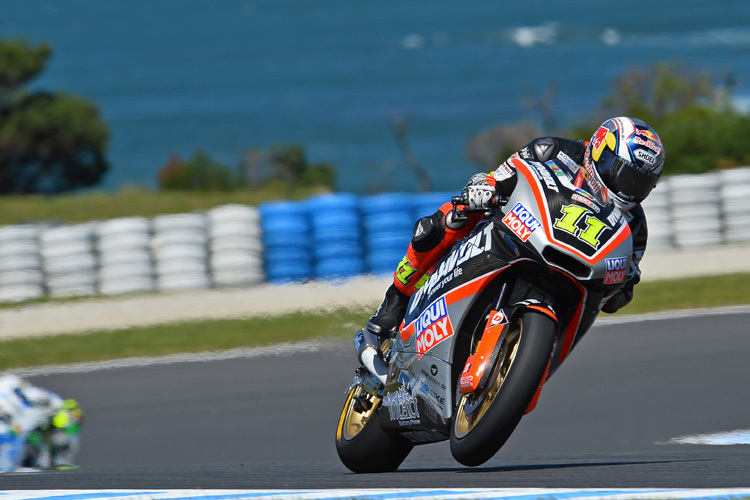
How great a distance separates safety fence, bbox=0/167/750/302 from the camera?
1266 cm

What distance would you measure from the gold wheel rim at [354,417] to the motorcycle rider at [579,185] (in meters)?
0.38

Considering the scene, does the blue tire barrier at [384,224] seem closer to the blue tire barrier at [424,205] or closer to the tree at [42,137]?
the blue tire barrier at [424,205]

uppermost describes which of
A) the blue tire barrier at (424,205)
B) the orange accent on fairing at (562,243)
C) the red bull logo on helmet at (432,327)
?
Result: the orange accent on fairing at (562,243)

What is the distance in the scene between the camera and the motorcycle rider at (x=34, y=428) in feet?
19.2

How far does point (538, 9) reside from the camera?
259 ft

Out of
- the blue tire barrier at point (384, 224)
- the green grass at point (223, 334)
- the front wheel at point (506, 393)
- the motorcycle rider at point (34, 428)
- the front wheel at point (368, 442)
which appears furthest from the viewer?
the blue tire barrier at point (384, 224)

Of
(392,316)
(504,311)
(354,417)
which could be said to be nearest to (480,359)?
(504,311)

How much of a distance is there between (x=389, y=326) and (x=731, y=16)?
69.0 meters

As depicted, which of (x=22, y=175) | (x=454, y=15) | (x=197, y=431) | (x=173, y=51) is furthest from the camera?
(x=454, y=15)

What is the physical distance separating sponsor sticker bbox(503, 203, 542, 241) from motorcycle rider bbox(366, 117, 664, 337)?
0.66ft

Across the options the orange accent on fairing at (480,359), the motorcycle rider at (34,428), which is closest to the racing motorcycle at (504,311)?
the orange accent on fairing at (480,359)

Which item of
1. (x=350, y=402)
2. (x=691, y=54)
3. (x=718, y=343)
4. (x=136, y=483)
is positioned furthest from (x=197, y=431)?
(x=691, y=54)

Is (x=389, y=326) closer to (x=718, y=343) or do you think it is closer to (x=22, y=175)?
(x=718, y=343)

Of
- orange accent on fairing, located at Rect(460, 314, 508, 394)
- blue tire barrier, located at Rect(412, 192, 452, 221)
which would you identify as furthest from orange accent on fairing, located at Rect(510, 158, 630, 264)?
blue tire barrier, located at Rect(412, 192, 452, 221)
